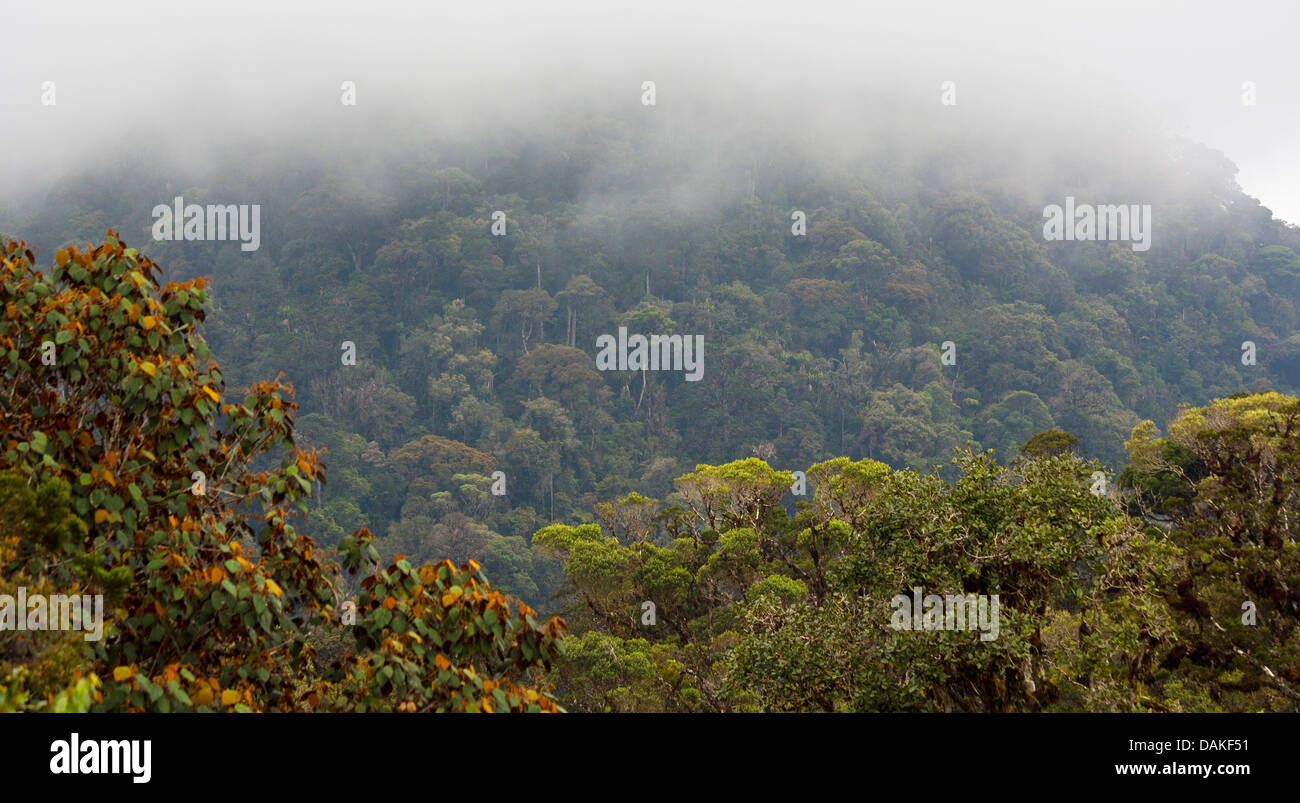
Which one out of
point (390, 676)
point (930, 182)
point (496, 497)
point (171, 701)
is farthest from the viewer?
point (930, 182)

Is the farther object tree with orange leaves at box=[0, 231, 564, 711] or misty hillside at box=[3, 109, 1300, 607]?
misty hillside at box=[3, 109, 1300, 607]

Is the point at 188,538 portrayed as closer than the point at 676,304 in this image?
Yes

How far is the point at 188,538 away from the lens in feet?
14.9

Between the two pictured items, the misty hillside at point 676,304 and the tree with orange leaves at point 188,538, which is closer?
the tree with orange leaves at point 188,538

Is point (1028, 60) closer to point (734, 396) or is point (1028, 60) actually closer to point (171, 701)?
point (734, 396)

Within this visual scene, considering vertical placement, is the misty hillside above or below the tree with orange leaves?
above

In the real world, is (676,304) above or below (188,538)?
above

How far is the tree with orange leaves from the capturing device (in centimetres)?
446

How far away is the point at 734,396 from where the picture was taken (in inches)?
2685

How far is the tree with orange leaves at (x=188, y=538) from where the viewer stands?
446 cm

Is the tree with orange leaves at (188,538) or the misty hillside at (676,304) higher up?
the misty hillside at (676,304)
